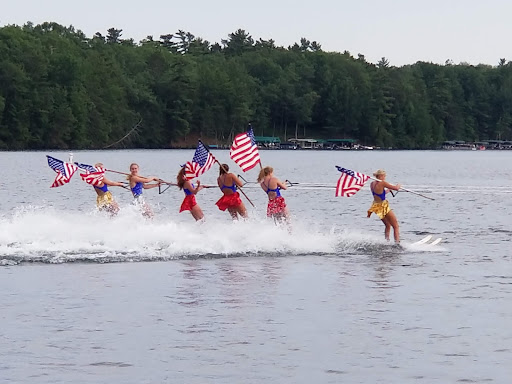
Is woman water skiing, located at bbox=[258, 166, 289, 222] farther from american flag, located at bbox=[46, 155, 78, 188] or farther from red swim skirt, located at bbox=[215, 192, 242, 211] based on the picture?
american flag, located at bbox=[46, 155, 78, 188]

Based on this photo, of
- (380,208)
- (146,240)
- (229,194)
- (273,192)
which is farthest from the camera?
(229,194)

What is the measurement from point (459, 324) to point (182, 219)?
72.3 feet

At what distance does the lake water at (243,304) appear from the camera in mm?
14945

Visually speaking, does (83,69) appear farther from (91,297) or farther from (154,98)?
(91,297)

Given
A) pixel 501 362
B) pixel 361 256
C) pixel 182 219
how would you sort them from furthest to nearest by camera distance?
pixel 182 219 → pixel 361 256 → pixel 501 362

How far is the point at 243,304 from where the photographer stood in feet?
63.1

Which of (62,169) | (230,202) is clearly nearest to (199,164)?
(230,202)

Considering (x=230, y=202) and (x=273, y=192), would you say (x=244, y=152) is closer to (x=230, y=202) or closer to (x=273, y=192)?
(x=230, y=202)

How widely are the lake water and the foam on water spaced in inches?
1.6

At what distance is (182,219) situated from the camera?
3919cm

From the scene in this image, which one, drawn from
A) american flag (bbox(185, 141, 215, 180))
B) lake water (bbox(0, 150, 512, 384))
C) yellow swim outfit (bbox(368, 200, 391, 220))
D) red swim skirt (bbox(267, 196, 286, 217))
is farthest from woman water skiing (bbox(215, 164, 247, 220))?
yellow swim outfit (bbox(368, 200, 391, 220))

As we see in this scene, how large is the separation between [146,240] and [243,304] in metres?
7.47

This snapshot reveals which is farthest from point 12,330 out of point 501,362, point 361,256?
point 361,256

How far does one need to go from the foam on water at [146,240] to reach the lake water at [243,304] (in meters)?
0.04
